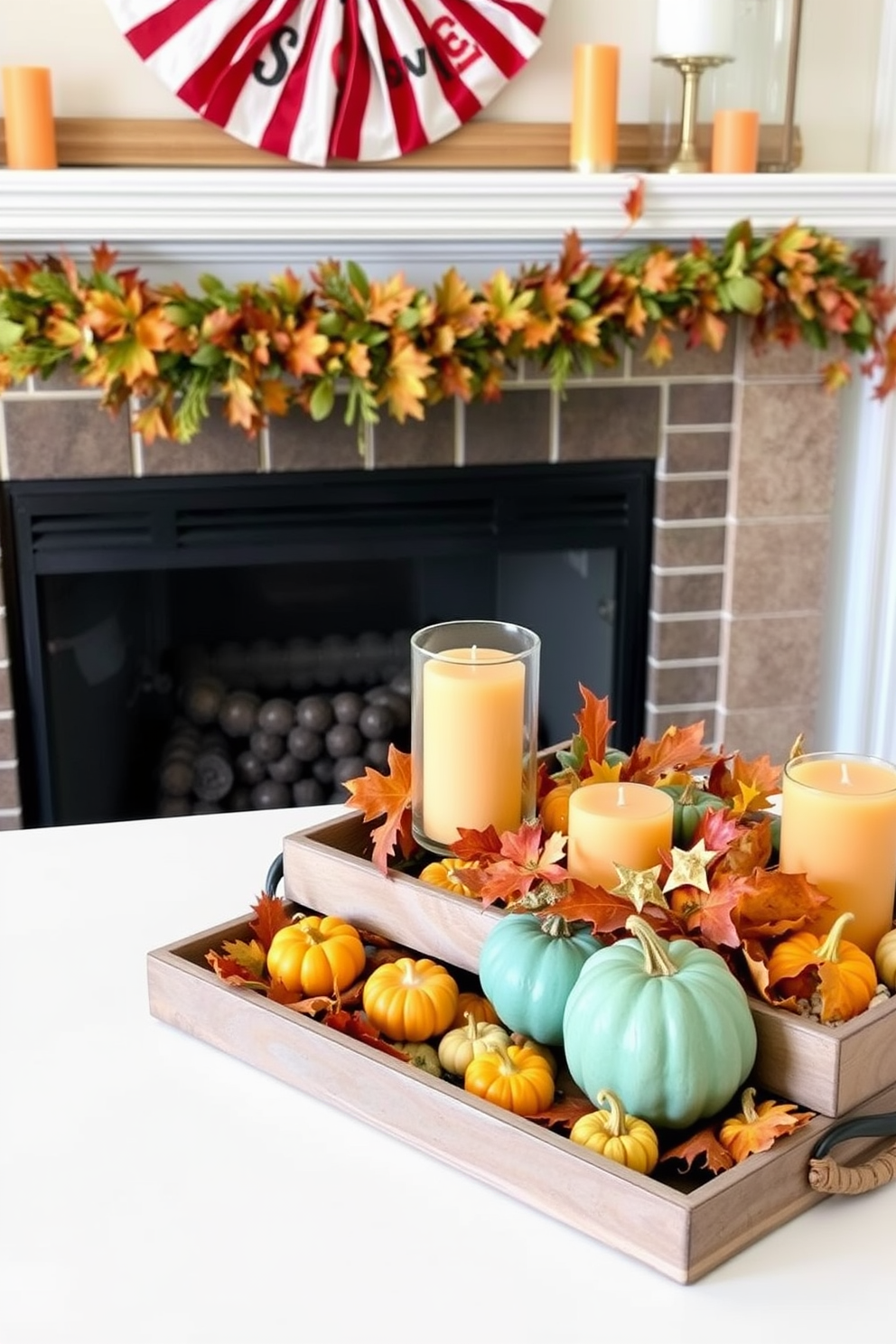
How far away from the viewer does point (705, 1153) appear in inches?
33.1

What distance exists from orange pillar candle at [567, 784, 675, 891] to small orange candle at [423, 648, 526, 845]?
3.3 inches

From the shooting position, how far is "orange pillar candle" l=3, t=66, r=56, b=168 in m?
2.19

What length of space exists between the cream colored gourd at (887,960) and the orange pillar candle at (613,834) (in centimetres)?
15

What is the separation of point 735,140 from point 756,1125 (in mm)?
1975

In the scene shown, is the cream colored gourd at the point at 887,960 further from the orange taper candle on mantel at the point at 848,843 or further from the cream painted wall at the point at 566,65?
the cream painted wall at the point at 566,65

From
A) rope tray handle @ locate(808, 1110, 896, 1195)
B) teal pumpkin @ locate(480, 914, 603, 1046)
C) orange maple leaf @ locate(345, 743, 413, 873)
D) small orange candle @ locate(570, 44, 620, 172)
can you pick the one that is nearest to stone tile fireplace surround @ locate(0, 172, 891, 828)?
small orange candle @ locate(570, 44, 620, 172)

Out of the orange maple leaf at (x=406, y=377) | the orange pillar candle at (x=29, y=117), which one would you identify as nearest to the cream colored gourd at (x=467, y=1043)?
the orange maple leaf at (x=406, y=377)

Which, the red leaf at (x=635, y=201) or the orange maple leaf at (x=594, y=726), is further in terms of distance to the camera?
the red leaf at (x=635, y=201)

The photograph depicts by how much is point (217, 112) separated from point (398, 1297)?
6.47ft

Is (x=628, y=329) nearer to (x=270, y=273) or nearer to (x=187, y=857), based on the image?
(x=270, y=273)

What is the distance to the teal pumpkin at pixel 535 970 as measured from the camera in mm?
906

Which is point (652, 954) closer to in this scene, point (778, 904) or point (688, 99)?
point (778, 904)

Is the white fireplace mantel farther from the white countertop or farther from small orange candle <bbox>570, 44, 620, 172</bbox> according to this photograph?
the white countertop

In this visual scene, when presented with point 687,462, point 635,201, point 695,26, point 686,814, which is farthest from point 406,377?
point 686,814
